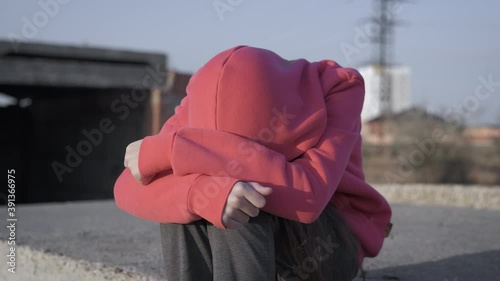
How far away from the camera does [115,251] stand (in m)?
2.95

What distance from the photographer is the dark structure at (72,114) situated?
34.8ft

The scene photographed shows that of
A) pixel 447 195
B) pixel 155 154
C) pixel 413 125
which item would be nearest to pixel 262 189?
pixel 155 154

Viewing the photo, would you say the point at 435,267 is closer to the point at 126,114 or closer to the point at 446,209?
the point at 446,209

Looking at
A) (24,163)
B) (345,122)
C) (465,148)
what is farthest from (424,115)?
(345,122)

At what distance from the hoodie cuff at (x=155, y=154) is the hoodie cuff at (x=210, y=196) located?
0.11m

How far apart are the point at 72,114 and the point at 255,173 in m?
14.5

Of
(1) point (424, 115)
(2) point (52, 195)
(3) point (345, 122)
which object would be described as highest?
(3) point (345, 122)

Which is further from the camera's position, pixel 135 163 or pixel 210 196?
pixel 135 163

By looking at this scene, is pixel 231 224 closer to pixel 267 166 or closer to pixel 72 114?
pixel 267 166

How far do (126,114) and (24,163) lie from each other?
592cm

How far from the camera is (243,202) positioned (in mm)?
1337

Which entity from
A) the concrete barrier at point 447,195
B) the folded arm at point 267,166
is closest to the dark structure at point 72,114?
the concrete barrier at point 447,195

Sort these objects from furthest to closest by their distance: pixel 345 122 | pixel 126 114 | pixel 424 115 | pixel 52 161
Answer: pixel 424 115, pixel 52 161, pixel 126 114, pixel 345 122

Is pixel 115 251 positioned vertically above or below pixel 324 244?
below
